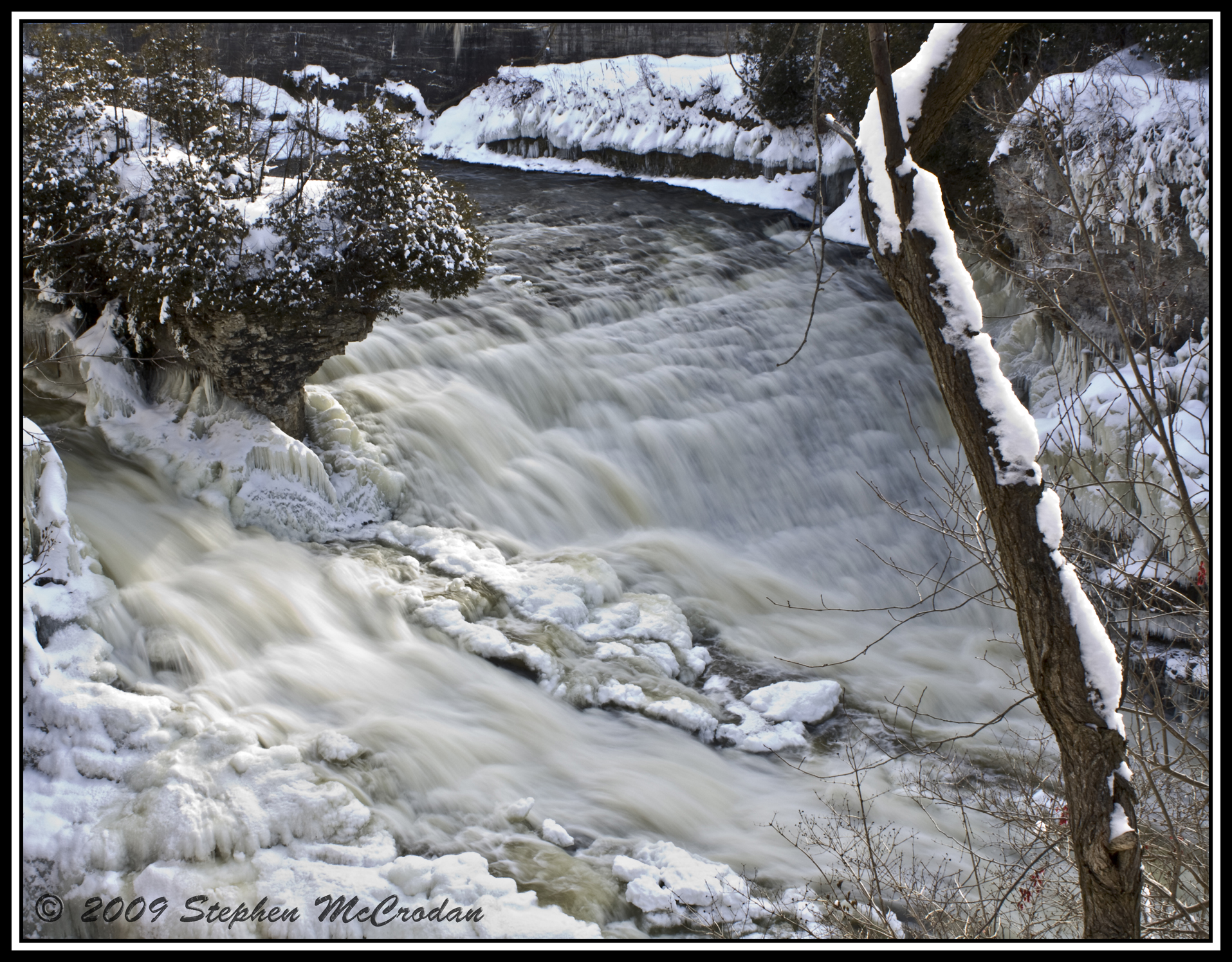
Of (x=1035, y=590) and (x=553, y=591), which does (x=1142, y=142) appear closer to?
(x=553, y=591)

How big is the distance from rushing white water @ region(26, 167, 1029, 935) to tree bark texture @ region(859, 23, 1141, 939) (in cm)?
201

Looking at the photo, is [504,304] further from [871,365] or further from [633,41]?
[633,41]

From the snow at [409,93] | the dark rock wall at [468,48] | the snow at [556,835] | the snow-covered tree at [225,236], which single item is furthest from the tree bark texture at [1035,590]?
Answer: the snow at [409,93]

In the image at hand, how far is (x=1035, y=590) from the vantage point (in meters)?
2.45

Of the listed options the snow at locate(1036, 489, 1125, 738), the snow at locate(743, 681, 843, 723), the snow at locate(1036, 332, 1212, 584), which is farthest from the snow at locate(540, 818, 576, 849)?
the snow at locate(1036, 332, 1212, 584)

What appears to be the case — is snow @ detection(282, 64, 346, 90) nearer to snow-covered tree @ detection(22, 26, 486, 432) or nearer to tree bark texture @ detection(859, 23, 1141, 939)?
snow-covered tree @ detection(22, 26, 486, 432)

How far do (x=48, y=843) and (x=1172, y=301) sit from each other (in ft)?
26.4

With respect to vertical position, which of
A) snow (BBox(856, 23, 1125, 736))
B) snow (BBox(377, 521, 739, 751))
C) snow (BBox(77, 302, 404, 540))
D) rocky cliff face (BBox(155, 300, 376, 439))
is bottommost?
snow (BBox(377, 521, 739, 751))

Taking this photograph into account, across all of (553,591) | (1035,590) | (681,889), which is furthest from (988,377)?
(553,591)

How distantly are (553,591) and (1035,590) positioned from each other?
415 cm

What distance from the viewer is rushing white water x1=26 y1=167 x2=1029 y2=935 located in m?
4.34

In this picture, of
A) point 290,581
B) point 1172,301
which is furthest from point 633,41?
point 290,581

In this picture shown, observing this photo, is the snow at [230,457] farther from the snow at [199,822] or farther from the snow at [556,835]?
the snow at [556,835]

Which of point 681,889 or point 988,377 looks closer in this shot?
point 988,377
